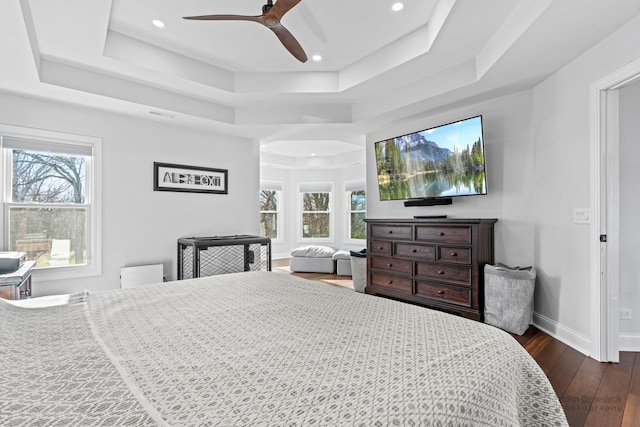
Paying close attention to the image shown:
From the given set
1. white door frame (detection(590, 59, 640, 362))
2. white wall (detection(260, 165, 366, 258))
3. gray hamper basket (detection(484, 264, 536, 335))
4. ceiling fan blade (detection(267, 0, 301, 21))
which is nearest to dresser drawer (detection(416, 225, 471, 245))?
gray hamper basket (detection(484, 264, 536, 335))

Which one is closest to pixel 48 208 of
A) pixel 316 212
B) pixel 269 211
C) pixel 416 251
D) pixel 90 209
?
pixel 90 209

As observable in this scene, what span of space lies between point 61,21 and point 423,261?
12.5 feet

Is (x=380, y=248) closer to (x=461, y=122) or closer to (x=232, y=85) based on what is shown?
(x=461, y=122)

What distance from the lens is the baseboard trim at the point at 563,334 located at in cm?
259

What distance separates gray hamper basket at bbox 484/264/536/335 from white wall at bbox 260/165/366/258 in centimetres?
432

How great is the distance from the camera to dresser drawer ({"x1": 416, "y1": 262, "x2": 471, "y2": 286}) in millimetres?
3396

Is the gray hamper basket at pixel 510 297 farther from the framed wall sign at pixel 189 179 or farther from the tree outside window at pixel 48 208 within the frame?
the tree outside window at pixel 48 208

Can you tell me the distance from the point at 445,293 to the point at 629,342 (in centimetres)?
145

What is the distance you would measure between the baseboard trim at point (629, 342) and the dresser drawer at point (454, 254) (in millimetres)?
1252

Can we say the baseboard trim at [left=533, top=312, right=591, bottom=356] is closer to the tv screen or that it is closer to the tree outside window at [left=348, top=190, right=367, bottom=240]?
the tv screen

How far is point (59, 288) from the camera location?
344 centimetres

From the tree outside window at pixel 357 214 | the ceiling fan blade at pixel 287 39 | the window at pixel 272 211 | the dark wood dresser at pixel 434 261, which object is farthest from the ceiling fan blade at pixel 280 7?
the window at pixel 272 211

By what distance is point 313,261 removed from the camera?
6.31 meters

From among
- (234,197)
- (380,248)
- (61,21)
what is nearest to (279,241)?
(234,197)
